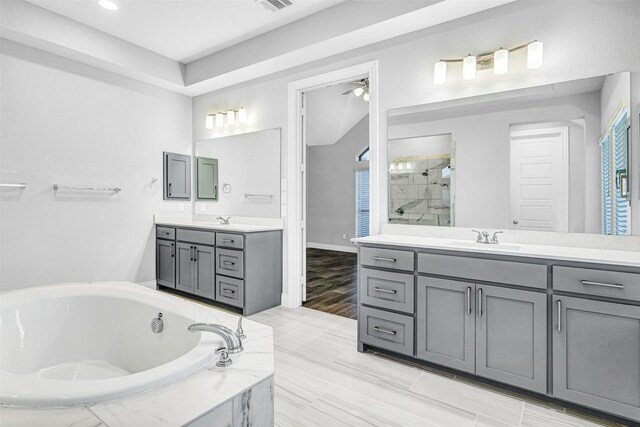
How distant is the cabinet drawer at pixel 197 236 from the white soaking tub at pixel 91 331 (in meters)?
1.24

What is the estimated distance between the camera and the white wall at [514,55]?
6.77 feet

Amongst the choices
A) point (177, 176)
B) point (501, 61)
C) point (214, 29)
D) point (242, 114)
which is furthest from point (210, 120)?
point (501, 61)

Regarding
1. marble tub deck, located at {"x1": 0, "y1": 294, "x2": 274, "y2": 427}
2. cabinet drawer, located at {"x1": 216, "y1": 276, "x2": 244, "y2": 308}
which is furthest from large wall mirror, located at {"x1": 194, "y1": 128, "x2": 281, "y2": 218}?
marble tub deck, located at {"x1": 0, "y1": 294, "x2": 274, "y2": 427}

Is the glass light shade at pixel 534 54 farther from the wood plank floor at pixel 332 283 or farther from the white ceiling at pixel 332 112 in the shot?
the white ceiling at pixel 332 112

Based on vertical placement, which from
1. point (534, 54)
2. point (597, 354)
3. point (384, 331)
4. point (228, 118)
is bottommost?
Result: point (384, 331)

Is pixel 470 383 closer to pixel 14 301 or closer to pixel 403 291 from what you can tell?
pixel 403 291

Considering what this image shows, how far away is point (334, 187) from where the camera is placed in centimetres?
759

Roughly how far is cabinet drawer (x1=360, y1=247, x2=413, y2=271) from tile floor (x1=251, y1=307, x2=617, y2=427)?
67 cm

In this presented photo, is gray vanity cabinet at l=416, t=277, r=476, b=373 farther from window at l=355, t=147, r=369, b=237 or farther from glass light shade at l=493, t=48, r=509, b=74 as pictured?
window at l=355, t=147, r=369, b=237

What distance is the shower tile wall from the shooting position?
270 cm

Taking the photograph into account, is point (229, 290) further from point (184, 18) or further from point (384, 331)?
point (184, 18)

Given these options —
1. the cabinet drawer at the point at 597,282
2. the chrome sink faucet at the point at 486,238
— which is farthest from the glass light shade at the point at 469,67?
the cabinet drawer at the point at 597,282

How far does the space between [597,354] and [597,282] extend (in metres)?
0.36

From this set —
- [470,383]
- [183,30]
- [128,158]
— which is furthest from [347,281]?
[183,30]
